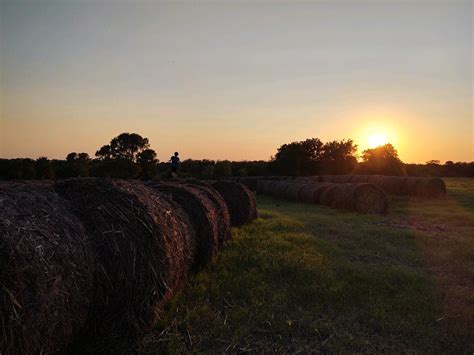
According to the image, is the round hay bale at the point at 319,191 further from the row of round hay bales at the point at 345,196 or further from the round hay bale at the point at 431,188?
the round hay bale at the point at 431,188

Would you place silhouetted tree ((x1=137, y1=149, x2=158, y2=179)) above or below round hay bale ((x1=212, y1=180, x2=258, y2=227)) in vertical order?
above

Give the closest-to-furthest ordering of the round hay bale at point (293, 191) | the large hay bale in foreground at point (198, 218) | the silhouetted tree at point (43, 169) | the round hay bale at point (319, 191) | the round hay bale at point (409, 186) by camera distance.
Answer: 1. the large hay bale in foreground at point (198, 218)
2. the round hay bale at point (319, 191)
3. the silhouetted tree at point (43, 169)
4. the round hay bale at point (293, 191)
5. the round hay bale at point (409, 186)

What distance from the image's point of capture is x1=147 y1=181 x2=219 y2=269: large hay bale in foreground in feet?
24.5

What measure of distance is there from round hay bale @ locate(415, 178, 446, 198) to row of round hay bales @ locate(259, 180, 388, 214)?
854cm

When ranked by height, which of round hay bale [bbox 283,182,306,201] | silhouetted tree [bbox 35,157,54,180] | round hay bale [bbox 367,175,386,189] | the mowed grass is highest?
silhouetted tree [bbox 35,157,54,180]

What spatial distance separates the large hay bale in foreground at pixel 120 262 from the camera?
4.37 m

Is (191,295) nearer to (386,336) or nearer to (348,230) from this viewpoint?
(386,336)

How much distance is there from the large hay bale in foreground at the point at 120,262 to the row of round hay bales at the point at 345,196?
53.7 ft

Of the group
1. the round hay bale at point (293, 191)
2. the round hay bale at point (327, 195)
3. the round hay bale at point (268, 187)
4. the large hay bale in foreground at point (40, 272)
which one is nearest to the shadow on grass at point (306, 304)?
the large hay bale in foreground at point (40, 272)

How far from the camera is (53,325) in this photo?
3.55m

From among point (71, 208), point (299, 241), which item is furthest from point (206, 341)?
point (299, 241)

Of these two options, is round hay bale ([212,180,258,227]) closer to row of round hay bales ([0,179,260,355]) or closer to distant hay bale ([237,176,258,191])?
row of round hay bales ([0,179,260,355])

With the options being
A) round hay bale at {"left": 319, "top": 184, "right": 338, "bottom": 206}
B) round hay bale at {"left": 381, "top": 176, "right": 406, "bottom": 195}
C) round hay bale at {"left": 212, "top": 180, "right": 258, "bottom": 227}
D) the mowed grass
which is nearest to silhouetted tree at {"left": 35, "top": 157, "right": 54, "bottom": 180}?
round hay bale at {"left": 212, "top": 180, "right": 258, "bottom": 227}

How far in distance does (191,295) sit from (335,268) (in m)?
3.17
